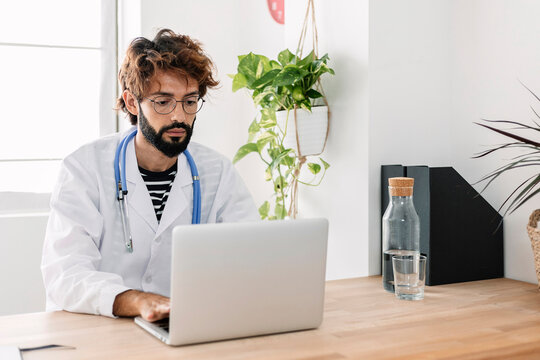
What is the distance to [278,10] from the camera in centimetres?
302

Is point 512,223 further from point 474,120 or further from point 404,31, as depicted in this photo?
point 404,31

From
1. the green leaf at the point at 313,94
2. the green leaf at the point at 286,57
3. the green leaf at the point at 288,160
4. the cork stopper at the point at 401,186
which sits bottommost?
the cork stopper at the point at 401,186

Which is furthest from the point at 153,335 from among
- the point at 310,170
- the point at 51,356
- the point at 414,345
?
the point at 310,170

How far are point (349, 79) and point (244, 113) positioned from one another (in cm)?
121

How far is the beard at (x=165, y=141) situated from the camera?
6.27ft

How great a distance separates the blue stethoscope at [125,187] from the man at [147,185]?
19 millimetres

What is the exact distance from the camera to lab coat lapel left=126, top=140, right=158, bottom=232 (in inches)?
74.6

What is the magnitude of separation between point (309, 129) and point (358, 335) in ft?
3.22

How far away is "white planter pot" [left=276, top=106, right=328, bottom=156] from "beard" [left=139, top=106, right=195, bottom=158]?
44 cm

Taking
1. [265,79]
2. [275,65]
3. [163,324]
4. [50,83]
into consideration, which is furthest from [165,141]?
[50,83]

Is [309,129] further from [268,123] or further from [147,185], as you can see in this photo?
[147,185]

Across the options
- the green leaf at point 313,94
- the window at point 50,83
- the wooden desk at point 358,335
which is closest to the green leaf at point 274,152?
the green leaf at point 313,94

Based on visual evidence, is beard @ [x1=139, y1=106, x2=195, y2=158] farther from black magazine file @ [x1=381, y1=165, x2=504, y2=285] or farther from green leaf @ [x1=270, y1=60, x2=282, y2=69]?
black magazine file @ [x1=381, y1=165, x2=504, y2=285]

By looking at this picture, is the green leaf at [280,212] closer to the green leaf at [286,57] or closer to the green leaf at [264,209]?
the green leaf at [264,209]
